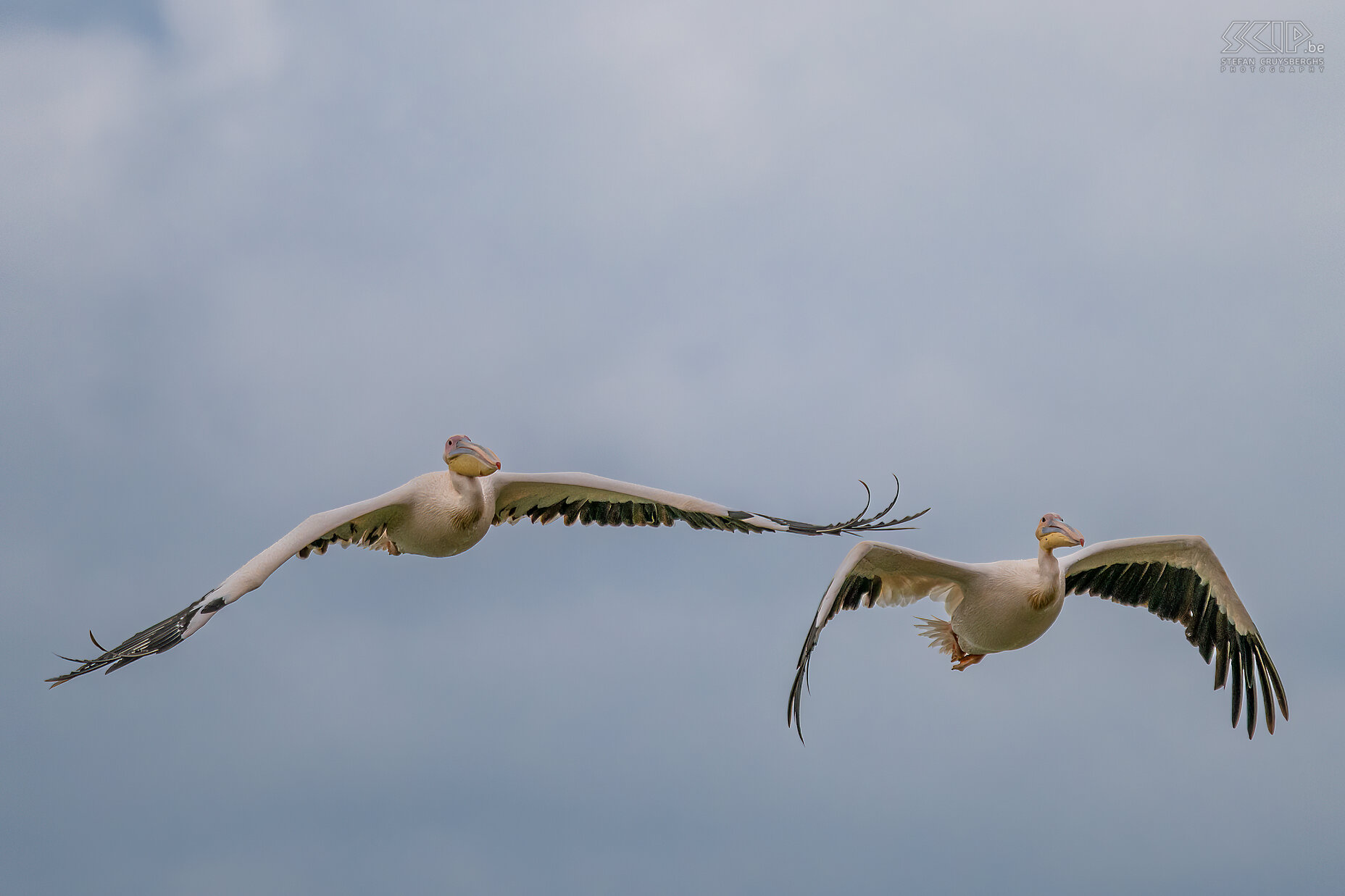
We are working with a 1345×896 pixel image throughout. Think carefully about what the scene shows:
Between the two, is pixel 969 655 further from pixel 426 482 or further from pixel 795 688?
pixel 426 482

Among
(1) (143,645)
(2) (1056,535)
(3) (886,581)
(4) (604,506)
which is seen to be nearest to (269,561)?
(1) (143,645)

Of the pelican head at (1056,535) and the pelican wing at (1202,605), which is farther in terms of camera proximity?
the pelican wing at (1202,605)

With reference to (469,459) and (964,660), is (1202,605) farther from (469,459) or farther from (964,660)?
(469,459)

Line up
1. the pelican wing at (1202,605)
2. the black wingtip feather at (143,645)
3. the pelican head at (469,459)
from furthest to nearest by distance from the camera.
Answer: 1. the pelican wing at (1202,605)
2. the pelican head at (469,459)
3. the black wingtip feather at (143,645)

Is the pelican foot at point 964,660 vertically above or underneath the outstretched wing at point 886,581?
underneath

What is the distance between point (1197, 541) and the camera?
43.7 feet

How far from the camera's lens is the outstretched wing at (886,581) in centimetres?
1127

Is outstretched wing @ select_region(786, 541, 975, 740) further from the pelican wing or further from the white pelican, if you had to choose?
the pelican wing

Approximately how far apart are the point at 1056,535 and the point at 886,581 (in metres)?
1.57

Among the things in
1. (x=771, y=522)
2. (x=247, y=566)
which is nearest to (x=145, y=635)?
(x=247, y=566)

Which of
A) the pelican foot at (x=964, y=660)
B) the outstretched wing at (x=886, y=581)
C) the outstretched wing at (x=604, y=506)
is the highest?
the outstretched wing at (x=604, y=506)

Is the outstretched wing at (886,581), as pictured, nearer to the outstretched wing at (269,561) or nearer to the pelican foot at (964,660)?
the pelican foot at (964,660)

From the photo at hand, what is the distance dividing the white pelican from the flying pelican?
0.58m

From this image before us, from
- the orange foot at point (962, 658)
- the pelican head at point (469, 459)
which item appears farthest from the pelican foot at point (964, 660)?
the pelican head at point (469, 459)
